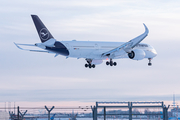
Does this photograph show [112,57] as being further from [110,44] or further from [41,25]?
[41,25]

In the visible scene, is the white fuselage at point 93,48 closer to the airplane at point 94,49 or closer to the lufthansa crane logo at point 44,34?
the airplane at point 94,49

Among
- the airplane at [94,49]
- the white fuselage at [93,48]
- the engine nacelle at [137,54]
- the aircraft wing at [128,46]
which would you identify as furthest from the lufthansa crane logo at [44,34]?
the engine nacelle at [137,54]

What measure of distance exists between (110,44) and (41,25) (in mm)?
13750

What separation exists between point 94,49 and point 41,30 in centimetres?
965

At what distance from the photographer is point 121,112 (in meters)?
32.2

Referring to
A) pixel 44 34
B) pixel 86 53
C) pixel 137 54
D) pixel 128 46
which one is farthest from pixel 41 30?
pixel 137 54

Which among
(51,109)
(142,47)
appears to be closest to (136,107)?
(51,109)

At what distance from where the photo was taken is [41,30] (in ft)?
191

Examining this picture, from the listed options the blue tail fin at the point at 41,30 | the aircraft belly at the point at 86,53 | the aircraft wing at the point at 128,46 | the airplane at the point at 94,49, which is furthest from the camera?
the aircraft wing at the point at 128,46

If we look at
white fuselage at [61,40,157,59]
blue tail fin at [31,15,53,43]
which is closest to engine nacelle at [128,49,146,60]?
white fuselage at [61,40,157,59]

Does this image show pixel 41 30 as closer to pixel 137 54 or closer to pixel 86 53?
pixel 86 53

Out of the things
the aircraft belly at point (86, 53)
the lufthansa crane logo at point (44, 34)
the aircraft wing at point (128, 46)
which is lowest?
the aircraft belly at point (86, 53)

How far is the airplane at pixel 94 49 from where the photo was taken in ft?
185

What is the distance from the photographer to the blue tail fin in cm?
5769
